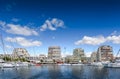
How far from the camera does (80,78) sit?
10431cm

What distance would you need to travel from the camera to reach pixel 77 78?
343ft

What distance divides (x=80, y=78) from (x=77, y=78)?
135 centimetres

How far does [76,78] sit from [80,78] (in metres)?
1.80

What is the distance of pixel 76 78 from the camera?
343 ft

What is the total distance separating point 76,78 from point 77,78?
0.46 m
